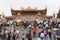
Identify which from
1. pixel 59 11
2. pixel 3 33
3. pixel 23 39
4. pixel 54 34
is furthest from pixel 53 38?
pixel 59 11

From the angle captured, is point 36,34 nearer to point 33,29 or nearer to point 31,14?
point 33,29

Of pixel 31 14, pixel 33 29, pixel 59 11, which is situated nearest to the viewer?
pixel 33 29

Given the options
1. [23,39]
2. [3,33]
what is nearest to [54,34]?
[23,39]

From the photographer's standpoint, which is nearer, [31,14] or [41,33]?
[41,33]

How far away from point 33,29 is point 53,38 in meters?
2.68

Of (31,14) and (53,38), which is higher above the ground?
(53,38)

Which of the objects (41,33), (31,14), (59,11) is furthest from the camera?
(31,14)

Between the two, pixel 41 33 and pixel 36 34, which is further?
pixel 36 34

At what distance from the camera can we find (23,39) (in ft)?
84.9

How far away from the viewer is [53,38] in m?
25.8

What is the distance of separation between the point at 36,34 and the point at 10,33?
2.72 meters

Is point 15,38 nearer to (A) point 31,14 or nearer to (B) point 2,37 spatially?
(B) point 2,37

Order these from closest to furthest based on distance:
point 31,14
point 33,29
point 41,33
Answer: point 41,33, point 33,29, point 31,14

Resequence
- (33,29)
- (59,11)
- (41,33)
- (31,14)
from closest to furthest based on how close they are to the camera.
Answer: (41,33)
(33,29)
(59,11)
(31,14)
